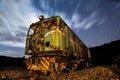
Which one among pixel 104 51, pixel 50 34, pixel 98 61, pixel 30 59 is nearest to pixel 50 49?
pixel 50 34

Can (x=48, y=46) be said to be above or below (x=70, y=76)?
above

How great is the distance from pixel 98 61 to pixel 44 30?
1700 cm

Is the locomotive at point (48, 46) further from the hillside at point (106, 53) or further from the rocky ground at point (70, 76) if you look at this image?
the hillside at point (106, 53)

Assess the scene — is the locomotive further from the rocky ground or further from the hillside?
the hillside

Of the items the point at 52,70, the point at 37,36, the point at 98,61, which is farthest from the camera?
the point at 98,61

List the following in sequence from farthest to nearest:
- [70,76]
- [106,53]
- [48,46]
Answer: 1. [106,53]
2. [48,46]
3. [70,76]

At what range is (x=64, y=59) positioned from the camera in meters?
8.18

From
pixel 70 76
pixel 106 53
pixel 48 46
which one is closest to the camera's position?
pixel 70 76

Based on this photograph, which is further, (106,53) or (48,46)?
(106,53)

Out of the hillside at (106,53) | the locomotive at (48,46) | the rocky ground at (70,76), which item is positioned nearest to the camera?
the rocky ground at (70,76)

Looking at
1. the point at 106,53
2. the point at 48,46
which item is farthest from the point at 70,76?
the point at 106,53

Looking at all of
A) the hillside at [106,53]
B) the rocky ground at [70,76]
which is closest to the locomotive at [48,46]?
the rocky ground at [70,76]

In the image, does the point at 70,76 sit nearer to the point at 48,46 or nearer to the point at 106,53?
the point at 48,46

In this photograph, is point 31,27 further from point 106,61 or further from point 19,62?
point 106,61
